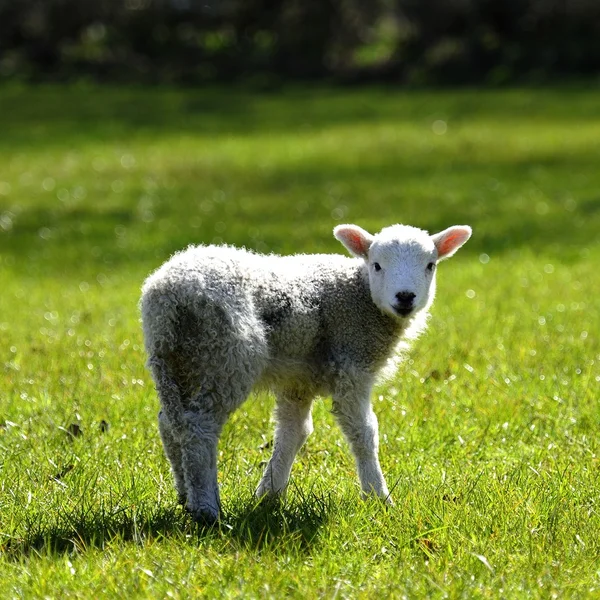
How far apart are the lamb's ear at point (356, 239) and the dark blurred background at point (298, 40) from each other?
24.6 metres

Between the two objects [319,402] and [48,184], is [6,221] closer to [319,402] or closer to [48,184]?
[48,184]

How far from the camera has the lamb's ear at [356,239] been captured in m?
5.67

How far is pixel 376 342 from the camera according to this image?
5477mm

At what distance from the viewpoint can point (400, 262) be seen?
539 centimetres

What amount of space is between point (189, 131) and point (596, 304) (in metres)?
13.5

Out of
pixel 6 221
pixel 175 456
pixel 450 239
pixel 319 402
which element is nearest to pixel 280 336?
pixel 175 456

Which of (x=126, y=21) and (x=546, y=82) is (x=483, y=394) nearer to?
(x=546, y=82)

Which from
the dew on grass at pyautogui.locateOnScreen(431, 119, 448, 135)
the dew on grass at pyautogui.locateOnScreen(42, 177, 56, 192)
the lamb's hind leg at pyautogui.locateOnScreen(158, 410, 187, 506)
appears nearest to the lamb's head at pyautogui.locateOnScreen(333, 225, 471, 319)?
the lamb's hind leg at pyautogui.locateOnScreen(158, 410, 187, 506)

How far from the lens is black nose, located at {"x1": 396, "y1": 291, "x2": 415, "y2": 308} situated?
5273mm

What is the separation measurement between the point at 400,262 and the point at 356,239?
0.37 m

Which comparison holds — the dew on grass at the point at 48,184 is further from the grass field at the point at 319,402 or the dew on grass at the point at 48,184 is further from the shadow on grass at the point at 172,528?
the shadow on grass at the point at 172,528

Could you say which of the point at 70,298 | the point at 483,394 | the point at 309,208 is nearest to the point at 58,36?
the point at 309,208

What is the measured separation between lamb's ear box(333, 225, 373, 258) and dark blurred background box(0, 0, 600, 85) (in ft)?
80.9

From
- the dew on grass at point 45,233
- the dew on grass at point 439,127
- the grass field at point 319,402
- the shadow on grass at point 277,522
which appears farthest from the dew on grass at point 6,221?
the shadow on grass at point 277,522
